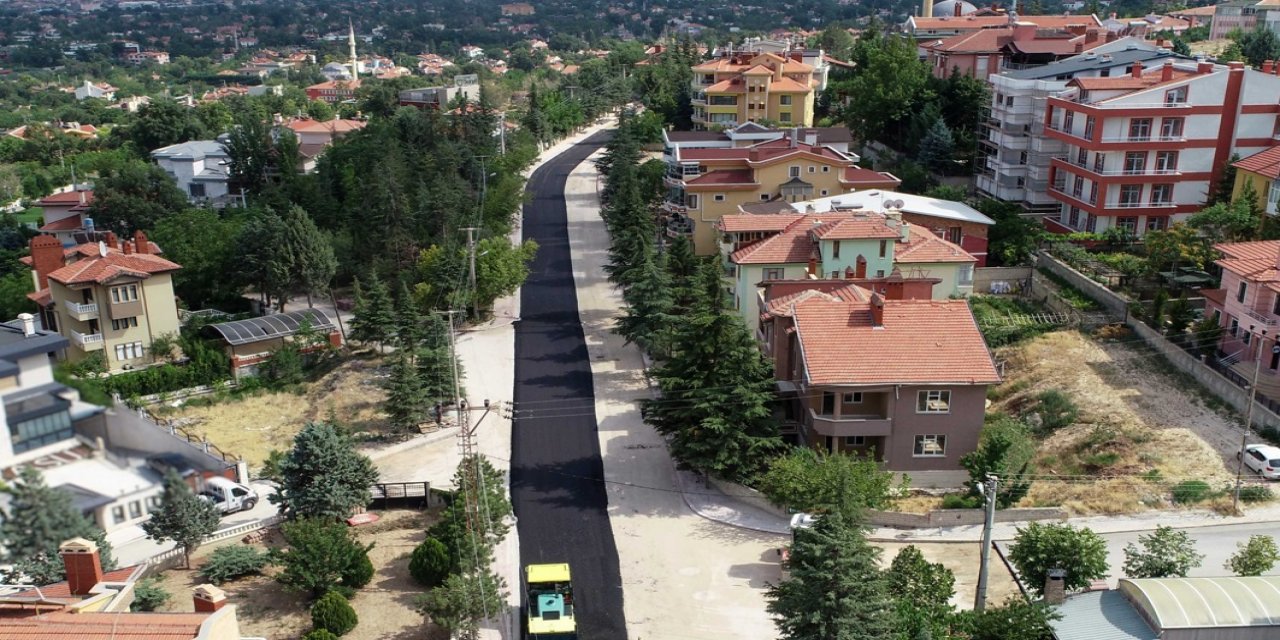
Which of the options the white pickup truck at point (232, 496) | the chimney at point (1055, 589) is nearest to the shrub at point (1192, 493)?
the chimney at point (1055, 589)

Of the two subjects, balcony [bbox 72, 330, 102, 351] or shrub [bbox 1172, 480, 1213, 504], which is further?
balcony [bbox 72, 330, 102, 351]

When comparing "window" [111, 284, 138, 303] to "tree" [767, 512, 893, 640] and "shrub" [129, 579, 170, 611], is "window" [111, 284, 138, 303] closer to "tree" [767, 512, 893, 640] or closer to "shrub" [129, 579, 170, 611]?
"shrub" [129, 579, 170, 611]

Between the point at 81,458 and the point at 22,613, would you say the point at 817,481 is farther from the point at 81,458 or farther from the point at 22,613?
the point at 81,458

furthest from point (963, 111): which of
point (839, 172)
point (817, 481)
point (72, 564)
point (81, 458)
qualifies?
point (81, 458)

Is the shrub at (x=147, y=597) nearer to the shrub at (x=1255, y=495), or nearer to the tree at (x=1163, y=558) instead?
the tree at (x=1163, y=558)

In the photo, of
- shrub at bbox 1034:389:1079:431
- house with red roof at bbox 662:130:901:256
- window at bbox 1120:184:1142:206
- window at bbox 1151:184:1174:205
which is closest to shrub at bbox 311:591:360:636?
shrub at bbox 1034:389:1079:431
